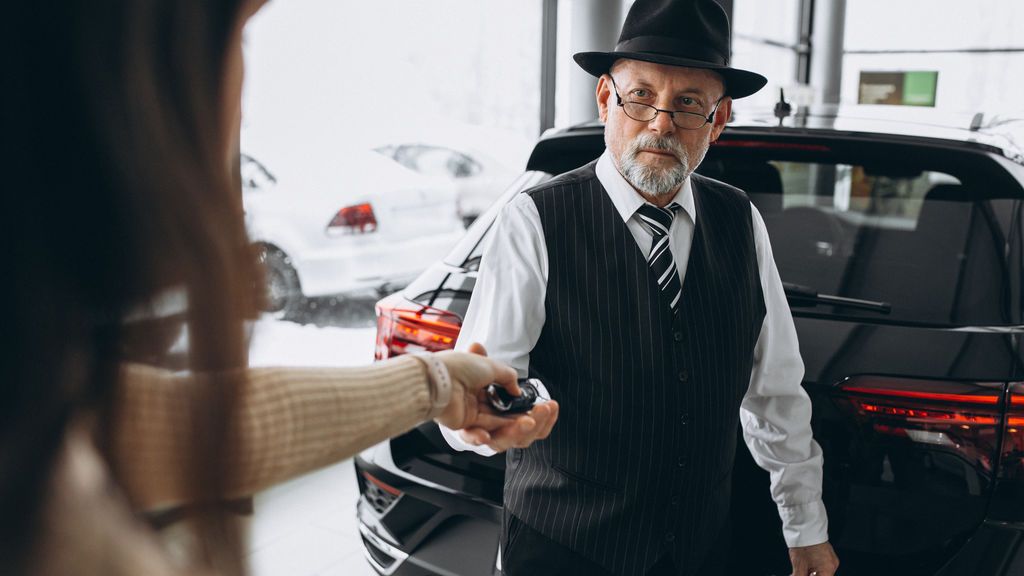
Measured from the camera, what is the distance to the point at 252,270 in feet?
1.69

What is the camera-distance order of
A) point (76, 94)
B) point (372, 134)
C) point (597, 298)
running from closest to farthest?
point (76, 94) < point (597, 298) < point (372, 134)

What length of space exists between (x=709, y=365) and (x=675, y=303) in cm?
12

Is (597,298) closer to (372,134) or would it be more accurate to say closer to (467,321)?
(467,321)

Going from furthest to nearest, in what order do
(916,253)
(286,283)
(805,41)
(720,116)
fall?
(805,41), (286,283), (916,253), (720,116)

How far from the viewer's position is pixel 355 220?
489cm

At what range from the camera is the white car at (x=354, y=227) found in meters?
4.54

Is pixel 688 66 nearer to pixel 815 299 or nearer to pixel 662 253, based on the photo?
pixel 662 253

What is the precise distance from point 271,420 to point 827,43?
10.8 metres

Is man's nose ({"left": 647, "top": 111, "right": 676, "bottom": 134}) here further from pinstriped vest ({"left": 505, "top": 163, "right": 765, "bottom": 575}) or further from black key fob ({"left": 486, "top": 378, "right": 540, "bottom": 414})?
black key fob ({"left": 486, "top": 378, "right": 540, "bottom": 414})

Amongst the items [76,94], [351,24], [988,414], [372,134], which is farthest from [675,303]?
[372,134]

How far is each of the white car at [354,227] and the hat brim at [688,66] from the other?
278 centimetres

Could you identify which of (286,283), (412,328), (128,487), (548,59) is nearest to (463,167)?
(548,59)

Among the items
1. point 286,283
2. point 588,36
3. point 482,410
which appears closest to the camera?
point 482,410

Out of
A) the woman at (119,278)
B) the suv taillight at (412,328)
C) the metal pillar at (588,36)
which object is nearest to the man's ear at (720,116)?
the suv taillight at (412,328)
